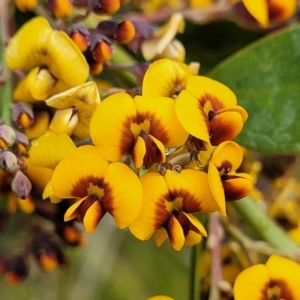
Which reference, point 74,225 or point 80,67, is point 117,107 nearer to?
point 80,67

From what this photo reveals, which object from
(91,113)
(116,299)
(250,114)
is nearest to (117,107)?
(91,113)

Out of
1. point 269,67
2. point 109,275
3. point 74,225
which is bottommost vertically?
point 109,275

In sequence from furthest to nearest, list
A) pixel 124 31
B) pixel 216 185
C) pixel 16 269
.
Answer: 1. pixel 16 269
2. pixel 124 31
3. pixel 216 185

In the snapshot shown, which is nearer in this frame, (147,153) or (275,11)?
(147,153)

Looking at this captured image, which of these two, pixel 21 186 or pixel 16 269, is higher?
pixel 21 186

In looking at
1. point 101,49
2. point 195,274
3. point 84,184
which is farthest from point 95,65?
point 195,274

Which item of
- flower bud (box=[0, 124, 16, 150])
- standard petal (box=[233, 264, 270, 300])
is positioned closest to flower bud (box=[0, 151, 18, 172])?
flower bud (box=[0, 124, 16, 150])

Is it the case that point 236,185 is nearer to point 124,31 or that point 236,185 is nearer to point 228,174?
point 228,174
